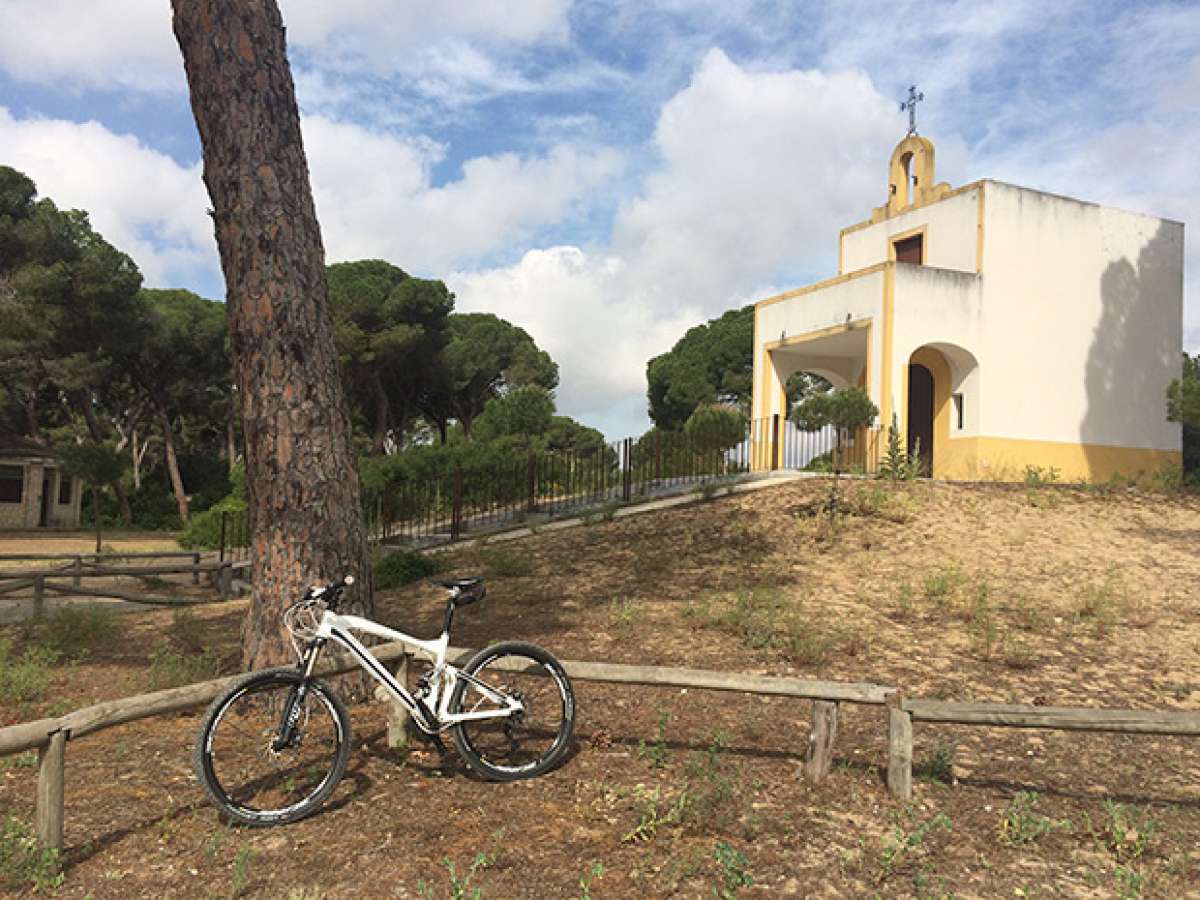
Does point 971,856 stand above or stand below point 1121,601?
below

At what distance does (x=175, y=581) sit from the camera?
1482cm

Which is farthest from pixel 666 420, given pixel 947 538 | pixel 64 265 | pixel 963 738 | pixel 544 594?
pixel 963 738

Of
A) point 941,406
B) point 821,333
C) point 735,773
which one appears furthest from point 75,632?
point 941,406

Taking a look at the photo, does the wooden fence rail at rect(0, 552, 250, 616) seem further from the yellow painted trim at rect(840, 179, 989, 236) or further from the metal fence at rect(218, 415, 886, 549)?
the yellow painted trim at rect(840, 179, 989, 236)

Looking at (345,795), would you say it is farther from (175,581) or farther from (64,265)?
(64,265)

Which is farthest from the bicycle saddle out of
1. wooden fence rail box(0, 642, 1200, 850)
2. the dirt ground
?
the dirt ground

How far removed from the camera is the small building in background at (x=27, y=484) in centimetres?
3181

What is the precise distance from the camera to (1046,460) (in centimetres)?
1897

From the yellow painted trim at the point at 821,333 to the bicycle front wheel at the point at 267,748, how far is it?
53.4 feet

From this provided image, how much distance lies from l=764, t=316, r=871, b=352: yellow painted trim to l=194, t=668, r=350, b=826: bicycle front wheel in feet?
53.4

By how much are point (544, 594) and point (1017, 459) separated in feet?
45.0

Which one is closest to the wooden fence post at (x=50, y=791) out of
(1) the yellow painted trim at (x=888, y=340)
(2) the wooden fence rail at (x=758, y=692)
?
(2) the wooden fence rail at (x=758, y=692)

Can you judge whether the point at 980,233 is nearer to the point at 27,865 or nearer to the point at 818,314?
the point at 818,314

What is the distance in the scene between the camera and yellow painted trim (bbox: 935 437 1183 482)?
18.4 meters
